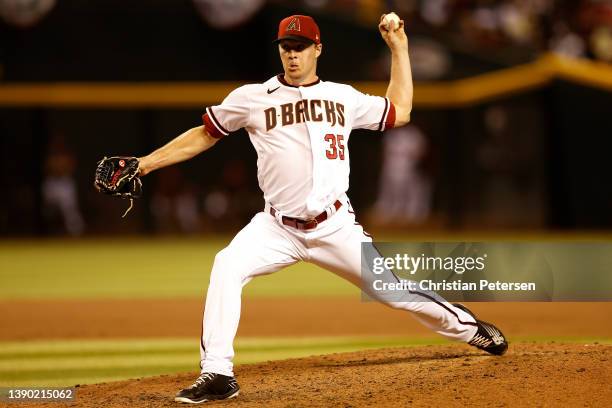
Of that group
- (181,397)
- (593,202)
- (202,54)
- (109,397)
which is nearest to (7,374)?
(109,397)

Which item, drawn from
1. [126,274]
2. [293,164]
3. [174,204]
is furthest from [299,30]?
[174,204]

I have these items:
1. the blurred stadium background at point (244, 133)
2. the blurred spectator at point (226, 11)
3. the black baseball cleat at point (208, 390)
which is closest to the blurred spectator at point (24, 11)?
the blurred stadium background at point (244, 133)

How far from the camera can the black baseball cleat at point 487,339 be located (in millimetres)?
4836

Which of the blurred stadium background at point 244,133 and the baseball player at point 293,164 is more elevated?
the blurred stadium background at point 244,133

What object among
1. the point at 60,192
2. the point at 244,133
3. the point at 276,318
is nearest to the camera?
the point at 276,318

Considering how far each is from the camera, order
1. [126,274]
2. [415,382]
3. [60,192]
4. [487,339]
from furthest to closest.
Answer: [60,192], [126,274], [487,339], [415,382]

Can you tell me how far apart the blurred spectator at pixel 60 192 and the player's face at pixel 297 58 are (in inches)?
479

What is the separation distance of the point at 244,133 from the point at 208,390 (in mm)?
12363

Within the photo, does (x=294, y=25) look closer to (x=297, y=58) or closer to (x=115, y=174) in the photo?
(x=297, y=58)

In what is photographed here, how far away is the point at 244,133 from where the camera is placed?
16.3 metres

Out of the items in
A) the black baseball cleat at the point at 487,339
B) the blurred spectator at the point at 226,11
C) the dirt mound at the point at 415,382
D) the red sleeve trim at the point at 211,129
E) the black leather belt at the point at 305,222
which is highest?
the blurred spectator at the point at 226,11

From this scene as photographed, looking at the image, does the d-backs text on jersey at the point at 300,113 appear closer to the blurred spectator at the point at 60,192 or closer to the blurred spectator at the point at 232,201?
the blurred spectator at the point at 60,192

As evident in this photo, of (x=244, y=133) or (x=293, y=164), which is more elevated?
(x=244, y=133)

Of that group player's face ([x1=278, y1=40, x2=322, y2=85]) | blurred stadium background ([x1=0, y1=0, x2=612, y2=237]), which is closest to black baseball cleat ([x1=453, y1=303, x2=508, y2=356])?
player's face ([x1=278, y1=40, x2=322, y2=85])
